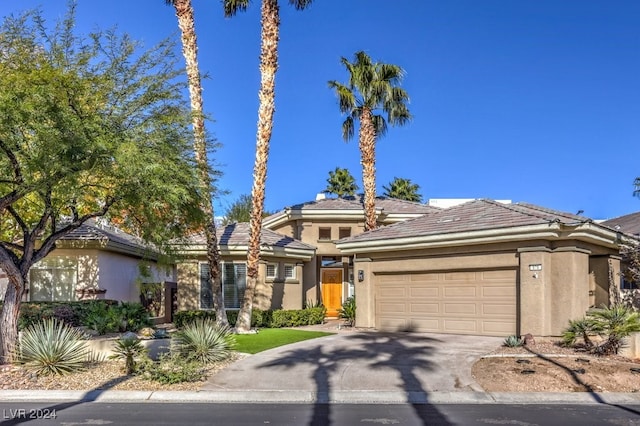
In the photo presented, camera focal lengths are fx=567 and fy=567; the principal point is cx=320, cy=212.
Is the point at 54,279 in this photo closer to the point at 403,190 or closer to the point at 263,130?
the point at 263,130

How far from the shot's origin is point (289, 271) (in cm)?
2350

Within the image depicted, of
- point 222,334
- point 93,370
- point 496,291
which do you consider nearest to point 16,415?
point 93,370

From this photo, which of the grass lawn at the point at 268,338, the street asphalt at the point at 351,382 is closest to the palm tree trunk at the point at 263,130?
the grass lawn at the point at 268,338

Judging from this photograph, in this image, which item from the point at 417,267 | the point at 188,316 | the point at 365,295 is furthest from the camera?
the point at 188,316

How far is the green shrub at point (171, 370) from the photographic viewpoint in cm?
1134

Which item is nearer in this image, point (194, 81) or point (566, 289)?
point (566, 289)

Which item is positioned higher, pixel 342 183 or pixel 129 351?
pixel 342 183

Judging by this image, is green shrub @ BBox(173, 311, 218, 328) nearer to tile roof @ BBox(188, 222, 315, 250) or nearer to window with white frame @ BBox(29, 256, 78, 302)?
tile roof @ BBox(188, 222, 315, 250)

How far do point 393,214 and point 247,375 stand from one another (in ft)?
51.8

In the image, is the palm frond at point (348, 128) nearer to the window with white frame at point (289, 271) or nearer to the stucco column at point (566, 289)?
the window with white frame at point (289, 271)

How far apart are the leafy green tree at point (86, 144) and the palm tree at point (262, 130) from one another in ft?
13.9

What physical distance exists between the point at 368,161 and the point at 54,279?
13074 millimetres

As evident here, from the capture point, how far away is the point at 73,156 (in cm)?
1113

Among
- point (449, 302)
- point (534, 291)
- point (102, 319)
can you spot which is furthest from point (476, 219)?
point (102, 319)
